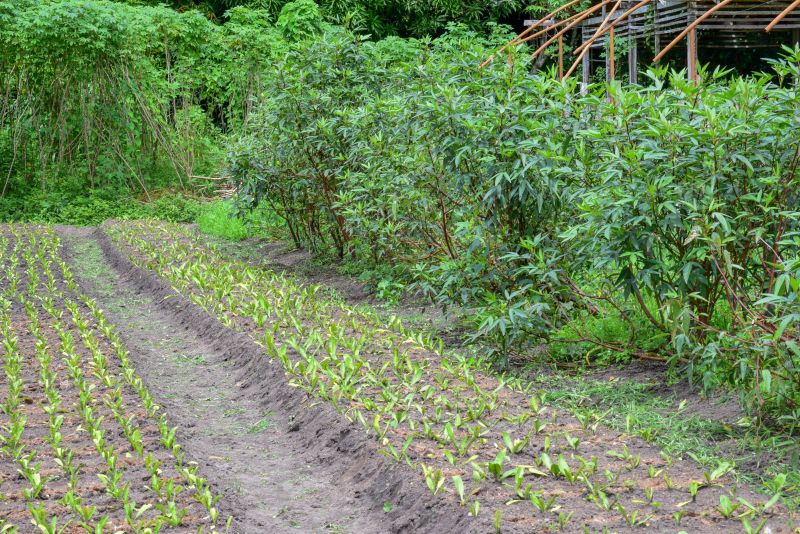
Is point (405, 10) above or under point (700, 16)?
above

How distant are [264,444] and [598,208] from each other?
Answer: 7.34 ft

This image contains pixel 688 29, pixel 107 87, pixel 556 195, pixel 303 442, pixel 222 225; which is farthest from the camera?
pixel 107 87

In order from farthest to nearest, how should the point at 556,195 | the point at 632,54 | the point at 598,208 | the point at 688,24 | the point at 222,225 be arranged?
1. the point at 222,225
2. the point at 632,54
3. the point at 688,24
4. the point at 556,195
5. the point at 598,208

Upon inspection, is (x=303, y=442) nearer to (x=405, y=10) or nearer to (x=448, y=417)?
(x=448, y=417)

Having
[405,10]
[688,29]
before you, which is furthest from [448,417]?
[405,10]

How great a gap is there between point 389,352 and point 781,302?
2.75 metres

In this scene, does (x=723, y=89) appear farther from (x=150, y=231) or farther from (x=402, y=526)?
(x=150, y=231)

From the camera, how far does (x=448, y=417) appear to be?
4.73 meters

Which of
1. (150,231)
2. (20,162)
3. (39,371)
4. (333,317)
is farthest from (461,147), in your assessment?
(20,162)

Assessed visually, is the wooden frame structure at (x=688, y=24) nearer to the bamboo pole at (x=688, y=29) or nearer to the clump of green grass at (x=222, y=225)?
the bamboo pole at (x=688, y=29)

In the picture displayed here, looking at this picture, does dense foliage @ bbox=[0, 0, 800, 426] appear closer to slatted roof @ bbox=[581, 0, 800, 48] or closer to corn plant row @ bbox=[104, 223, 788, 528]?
corn plant row @ bbox=[104, 223, 788, 528]

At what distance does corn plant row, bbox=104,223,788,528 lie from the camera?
3.70 metres

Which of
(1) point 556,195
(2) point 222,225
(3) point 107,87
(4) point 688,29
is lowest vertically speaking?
(2) point 222,225

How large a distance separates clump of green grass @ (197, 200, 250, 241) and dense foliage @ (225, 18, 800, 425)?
15.4 feet
